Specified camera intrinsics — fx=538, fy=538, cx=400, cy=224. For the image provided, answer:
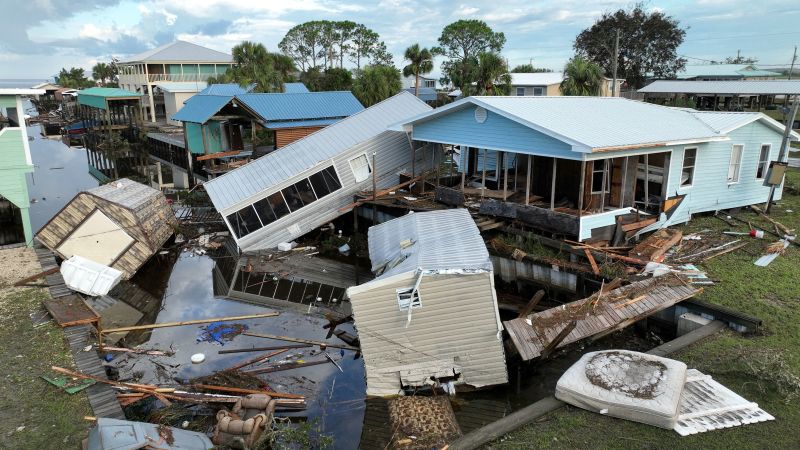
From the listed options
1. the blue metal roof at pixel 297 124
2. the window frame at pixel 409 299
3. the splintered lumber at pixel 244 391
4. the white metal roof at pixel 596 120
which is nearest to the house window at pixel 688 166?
the white metal roof at pixel 596 120

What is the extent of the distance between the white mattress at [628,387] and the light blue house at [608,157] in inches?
264

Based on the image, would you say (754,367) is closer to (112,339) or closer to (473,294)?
(473,294)

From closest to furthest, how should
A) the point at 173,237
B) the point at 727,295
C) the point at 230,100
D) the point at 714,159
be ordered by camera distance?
the point at 727,295 → the point at 714,159 → the point at 173,237 → the point at 230,100

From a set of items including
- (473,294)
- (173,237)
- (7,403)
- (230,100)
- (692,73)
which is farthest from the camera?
(692,73)

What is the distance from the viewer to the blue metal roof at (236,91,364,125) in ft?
104

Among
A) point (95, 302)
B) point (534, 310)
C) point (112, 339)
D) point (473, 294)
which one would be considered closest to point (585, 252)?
point (534, 310)

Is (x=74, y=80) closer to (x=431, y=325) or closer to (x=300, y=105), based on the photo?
(x=300, y=105)

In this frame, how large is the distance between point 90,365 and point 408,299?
691 cm

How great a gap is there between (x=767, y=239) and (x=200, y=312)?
720 inches

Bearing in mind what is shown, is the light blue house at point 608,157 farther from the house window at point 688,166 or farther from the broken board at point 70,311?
the broken board at point 70,311

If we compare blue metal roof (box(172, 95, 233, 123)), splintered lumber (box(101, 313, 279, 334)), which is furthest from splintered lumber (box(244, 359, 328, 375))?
blue metal roof (box(172, 95, 233, 123))

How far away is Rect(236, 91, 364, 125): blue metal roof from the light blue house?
1256cm

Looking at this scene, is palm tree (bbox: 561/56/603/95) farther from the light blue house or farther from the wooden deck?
the wooden deck

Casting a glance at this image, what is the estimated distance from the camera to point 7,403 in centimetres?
995
